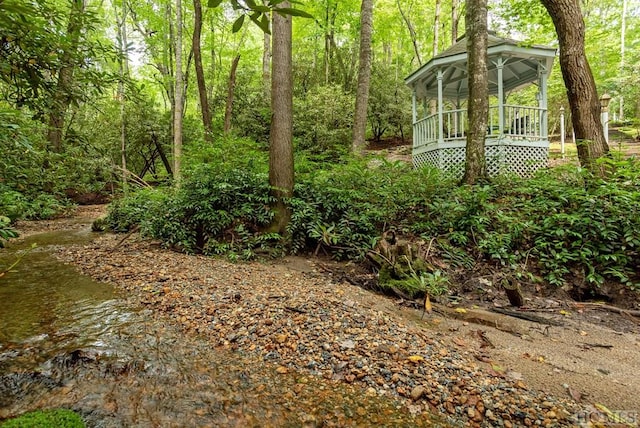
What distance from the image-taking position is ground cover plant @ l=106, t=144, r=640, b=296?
4.08 m

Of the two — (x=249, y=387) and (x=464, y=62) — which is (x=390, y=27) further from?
(x=249, y=387)

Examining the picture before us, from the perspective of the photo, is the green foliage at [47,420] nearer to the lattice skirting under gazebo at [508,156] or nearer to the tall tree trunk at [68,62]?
the tall tree trunk at [68,62]

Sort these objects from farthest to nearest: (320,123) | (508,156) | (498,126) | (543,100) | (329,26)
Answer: (329,26), (320,123), (498,126), (543,100), (508,156)

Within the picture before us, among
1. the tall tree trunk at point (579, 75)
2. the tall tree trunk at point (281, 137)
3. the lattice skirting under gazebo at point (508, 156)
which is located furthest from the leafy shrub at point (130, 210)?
the tall tree trunk at point (579, 75)

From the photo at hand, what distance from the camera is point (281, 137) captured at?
5473 millimetres

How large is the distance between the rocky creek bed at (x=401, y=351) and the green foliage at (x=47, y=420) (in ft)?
2.94

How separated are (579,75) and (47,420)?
8347mm

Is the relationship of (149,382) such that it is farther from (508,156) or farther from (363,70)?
(508,156)

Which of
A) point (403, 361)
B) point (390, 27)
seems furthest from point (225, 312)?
point (390, 27)

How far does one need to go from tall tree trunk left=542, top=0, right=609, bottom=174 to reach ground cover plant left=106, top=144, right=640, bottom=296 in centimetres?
73

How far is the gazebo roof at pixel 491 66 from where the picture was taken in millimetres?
9102

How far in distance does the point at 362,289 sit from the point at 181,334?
220cm

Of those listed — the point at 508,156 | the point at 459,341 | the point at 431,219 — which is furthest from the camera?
the point at 508,156

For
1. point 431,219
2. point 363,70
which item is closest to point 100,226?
point 431,219
